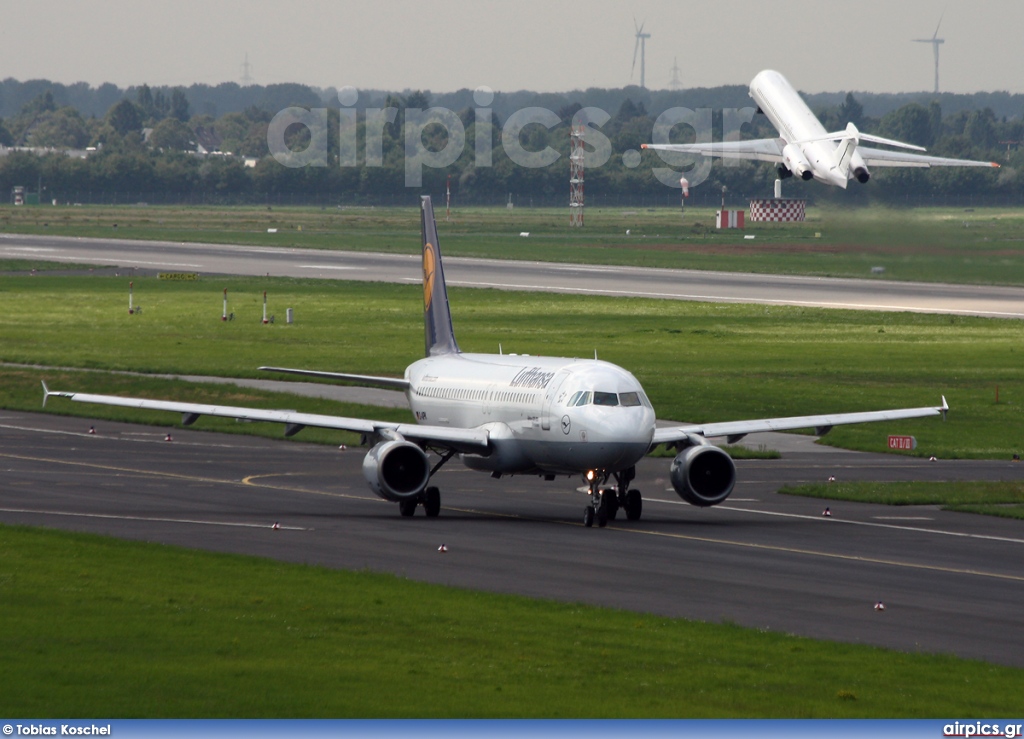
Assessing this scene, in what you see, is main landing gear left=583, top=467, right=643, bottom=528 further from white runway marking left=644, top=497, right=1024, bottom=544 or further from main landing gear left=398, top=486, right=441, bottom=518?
main landing gear left=398, top=486, right=441, bottom=518

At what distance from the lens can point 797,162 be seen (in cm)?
11300

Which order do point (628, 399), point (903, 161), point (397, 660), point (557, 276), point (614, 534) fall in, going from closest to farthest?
point (397, 660) → point (614, 534) → point (628, 399) → point (903, 161) → point (557, 276)

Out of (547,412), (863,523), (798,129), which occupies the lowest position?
(863,523)

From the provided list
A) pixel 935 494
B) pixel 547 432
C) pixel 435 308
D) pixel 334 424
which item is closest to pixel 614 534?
pixel 547 432

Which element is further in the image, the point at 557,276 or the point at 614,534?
the point at 557,276

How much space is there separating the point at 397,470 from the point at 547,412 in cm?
407

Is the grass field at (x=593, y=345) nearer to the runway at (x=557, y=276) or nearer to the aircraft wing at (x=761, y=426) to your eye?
the runway at (x=557, y=276)

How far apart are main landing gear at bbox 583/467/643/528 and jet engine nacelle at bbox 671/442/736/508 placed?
4.51ft

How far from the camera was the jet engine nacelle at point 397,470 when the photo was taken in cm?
4034

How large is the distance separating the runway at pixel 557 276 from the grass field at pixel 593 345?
24.5ft

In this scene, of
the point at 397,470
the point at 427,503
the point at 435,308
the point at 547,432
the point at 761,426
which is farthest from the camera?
the point at 435,308

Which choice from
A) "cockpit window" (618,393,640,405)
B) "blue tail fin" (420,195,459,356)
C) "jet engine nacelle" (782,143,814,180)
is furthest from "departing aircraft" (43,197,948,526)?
"jet engine nacelle" (782,143,814,180)

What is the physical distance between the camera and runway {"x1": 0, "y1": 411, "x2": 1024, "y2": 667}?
97.5 ft

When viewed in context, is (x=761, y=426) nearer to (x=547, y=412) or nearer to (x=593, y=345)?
(x=547, y=412)
